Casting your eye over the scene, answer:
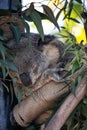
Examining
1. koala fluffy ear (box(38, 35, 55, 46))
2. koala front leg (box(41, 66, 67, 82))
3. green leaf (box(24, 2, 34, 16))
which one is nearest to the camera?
green leaf (box(24, 2, 34, 16))

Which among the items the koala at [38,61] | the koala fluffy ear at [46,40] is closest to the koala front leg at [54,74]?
the koala at [38,61]

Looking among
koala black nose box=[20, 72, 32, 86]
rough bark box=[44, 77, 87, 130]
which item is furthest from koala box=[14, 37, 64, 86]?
rough bark box=[44, 77, 87, 130]

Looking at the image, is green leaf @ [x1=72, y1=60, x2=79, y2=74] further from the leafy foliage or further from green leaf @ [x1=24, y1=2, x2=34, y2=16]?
green leaf @ [x1=24, y1=2, x2=34, y2=16]

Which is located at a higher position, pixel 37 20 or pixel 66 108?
pixel 37 20

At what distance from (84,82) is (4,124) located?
0.47m

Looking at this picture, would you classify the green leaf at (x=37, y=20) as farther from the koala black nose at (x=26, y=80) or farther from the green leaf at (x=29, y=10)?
the koala black nose at (x=26, y=80)

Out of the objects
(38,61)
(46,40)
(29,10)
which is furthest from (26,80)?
(29,10)

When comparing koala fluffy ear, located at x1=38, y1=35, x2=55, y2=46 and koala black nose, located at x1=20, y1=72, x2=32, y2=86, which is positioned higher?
koala fluffy ear, located at x1=38, y1=35, x2=55, y2=46

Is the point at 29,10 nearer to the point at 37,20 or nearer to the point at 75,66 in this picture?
the point at 37,20

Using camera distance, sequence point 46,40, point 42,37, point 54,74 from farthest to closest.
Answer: point 46,40
point 54,74
point 42,37

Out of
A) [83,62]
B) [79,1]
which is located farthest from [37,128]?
[79,1]

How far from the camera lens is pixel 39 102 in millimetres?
1634

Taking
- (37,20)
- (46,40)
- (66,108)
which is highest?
(37,20)

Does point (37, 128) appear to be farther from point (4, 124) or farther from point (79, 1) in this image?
point (79, 1)
